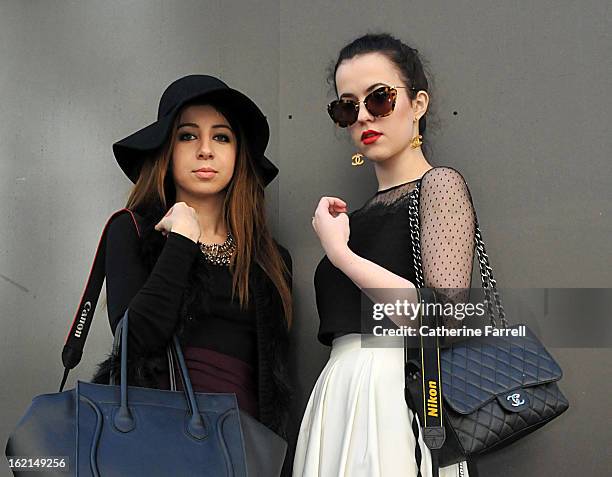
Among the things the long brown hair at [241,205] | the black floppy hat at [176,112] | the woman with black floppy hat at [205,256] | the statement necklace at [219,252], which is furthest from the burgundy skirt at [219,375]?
the black floppy hat at [176,112]

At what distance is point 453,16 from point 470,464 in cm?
166

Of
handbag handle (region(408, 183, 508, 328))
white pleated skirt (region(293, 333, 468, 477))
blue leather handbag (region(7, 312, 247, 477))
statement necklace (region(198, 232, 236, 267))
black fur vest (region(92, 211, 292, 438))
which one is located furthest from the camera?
statement necklace (region(198, 232, 236, 267))

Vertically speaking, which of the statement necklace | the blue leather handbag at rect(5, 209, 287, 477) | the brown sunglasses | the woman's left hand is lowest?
the blue leather handbag at rect(5, 209, 287, 477)

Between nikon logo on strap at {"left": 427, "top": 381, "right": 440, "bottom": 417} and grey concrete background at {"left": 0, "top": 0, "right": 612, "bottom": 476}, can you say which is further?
grey concrete background at {"left": 0, "top": 0, "right": 612, "bottom": 476}

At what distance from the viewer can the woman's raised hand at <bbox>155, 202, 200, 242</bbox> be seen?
8.61ft

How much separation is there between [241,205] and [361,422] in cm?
90

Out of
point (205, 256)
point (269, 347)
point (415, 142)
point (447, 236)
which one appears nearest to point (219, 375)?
point (269, 347)

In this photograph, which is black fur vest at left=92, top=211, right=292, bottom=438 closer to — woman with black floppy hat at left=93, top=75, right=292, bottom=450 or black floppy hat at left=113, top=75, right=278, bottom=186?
woman with black floppy hat at left=93, top=75, right=292, bottom=450

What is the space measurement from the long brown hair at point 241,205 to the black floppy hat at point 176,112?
30 mm

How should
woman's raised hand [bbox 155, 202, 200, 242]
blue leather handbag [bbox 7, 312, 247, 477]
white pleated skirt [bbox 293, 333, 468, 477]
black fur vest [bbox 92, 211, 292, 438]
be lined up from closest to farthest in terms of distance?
blue leather handbag [bbox 7, 312, 247, 477] → white pleated skirt [bbox 293, 333, 468, 477] → woman's raised hand [bbox 155, 202, 200, 242] → black fur vest [bbox 92, 211, 292, 438]

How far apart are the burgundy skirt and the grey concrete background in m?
0.55

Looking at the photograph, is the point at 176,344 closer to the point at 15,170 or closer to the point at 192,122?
the point at 192,122

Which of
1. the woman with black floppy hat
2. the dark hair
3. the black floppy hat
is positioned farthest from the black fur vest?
the dark hair
